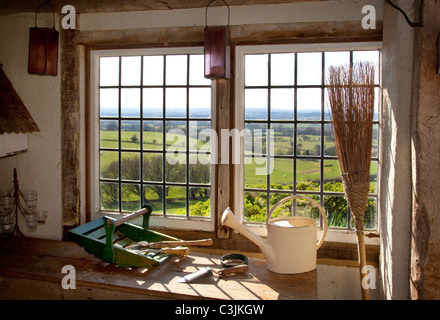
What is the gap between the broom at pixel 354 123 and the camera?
2.79 metres

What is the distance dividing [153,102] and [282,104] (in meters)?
1.05

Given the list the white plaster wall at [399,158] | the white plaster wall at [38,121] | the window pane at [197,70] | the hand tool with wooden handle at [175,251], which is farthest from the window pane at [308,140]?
the white plaster wall at [38,121]

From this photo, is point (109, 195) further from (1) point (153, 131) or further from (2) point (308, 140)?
(2) point (308, 140)

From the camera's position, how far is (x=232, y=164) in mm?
3395

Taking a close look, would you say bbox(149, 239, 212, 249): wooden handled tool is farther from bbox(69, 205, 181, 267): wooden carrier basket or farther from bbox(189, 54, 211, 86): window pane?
bbox(189, 54, 211, 86): window pane

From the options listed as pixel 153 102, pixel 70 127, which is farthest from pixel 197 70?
pixel 70 127

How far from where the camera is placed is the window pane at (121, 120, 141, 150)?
144 inches

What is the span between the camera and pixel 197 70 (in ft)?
11.5

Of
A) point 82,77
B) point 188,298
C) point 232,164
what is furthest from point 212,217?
point 82,77

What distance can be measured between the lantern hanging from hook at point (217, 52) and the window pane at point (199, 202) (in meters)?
0.93

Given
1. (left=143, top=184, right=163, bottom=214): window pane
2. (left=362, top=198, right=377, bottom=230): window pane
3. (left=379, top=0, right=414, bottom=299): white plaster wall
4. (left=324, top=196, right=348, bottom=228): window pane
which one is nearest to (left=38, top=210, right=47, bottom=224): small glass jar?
(left=143, top=184, right=163, bottom=214): window pane

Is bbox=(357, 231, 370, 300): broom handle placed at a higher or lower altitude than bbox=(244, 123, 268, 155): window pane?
lower

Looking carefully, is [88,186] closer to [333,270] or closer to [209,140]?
[209,140]

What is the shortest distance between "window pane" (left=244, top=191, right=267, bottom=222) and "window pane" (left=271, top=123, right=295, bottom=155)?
0.36 m
